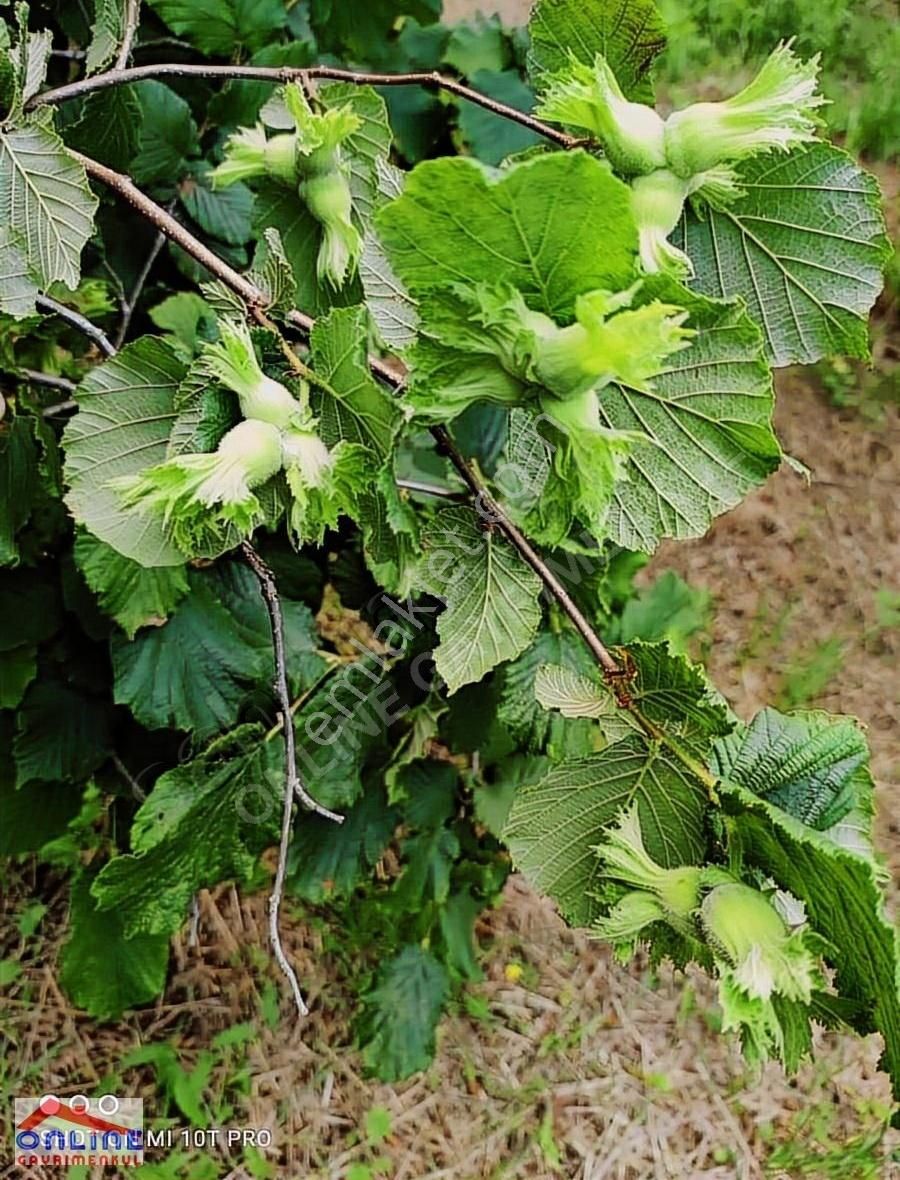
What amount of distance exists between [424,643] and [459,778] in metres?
0.24

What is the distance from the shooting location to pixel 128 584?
65 centimetres

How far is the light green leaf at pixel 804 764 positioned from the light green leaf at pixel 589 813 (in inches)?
0.8

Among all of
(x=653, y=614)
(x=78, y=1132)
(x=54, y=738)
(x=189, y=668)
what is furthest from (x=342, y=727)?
(x=78, y=1132)

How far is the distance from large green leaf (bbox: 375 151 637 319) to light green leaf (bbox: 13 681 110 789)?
608 millimetres

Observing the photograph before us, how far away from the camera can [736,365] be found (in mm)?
327

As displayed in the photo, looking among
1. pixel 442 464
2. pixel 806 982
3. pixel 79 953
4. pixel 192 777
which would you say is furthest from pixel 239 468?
pixel 79 953

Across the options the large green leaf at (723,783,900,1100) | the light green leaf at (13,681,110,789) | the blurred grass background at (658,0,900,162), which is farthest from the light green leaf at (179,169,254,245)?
the blurred grass background at (658,0,900,162)

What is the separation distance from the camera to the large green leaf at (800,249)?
15.0 inches

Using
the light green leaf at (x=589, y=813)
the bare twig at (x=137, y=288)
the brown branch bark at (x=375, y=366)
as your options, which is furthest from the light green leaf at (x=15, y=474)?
the light green leaf at (x=589, y=813)

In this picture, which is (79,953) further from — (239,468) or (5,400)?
(239,468)

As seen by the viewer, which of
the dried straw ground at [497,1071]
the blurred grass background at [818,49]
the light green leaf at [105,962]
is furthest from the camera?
the blurred grass background at [818,49]

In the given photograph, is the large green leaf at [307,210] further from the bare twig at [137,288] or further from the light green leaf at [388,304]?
the bare twig at [137,288]

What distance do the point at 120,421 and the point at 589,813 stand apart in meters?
0.22

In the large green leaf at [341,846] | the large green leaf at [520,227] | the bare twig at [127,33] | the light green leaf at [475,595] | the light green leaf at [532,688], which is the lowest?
the large green leaf at [341,846]
